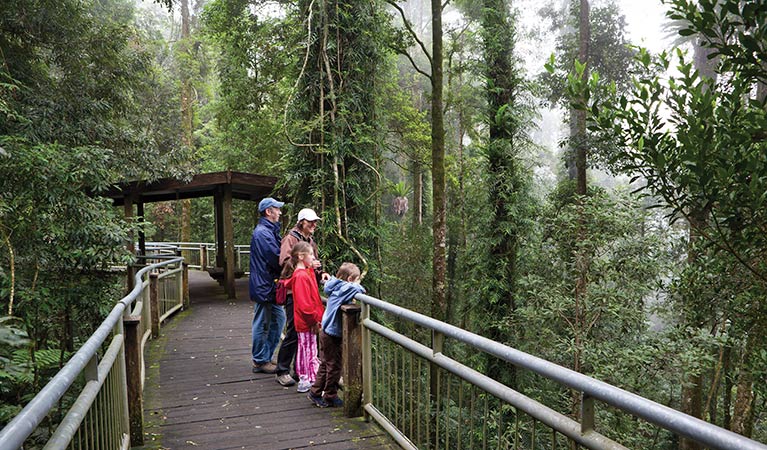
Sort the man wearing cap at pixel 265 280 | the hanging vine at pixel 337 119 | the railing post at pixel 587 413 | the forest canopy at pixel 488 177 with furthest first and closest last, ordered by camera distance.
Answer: the hanging vine at pixel 337 119
the man wearing cap at pixel 265 280
the forest canopy at pixel 488 177
the railing post at pixel 587 413

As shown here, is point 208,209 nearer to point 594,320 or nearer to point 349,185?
point 349,185

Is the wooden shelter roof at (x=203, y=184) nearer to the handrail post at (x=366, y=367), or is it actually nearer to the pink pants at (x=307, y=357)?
the pink pants at (x=307, y=357)

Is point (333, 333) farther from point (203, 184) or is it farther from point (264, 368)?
point (203, 184)

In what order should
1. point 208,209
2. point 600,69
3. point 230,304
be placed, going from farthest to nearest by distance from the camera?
point 208,209 → point 600,69 → point 230,304

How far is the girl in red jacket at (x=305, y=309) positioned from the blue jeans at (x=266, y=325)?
0.64m

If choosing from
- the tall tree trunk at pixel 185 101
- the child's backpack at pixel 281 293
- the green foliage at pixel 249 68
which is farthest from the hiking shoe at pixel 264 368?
the tall tree trunk at pixel 185 101

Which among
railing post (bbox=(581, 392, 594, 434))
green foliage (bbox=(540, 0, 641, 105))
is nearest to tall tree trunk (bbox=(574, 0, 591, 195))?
green foliage (bbox=(540, 0, 641, 105))

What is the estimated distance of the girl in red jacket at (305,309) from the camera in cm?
466

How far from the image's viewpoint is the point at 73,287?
25.7ft

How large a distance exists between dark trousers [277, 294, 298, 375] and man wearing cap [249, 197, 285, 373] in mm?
312

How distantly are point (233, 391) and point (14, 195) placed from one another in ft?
13.4

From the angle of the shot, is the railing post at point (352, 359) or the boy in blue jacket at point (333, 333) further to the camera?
the boy in blue jacket at point (333, 333)

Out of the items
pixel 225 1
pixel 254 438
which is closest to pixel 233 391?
pixel 254 438

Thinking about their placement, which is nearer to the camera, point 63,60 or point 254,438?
point 254,438
